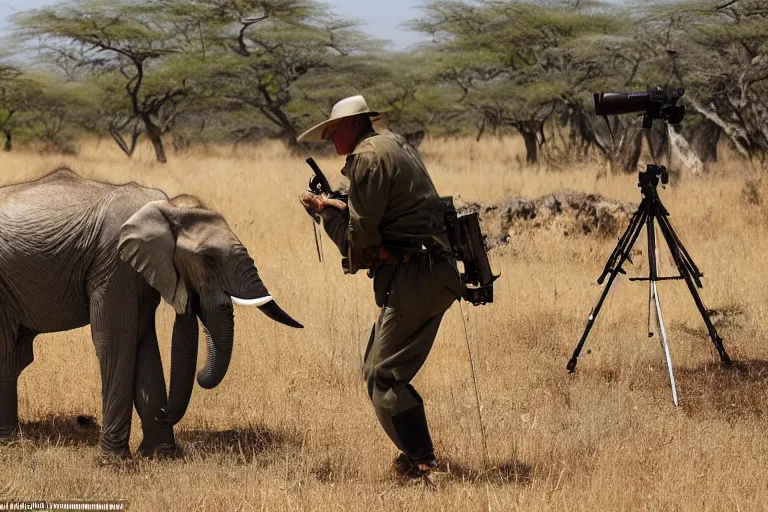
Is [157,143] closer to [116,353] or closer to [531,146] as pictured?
[531,146]

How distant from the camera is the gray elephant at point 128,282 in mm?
5328

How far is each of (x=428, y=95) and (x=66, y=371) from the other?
2698 cm

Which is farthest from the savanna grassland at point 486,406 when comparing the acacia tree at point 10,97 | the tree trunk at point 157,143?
the acacia tree at point 10,97

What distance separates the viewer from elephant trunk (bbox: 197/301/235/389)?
5344 mm

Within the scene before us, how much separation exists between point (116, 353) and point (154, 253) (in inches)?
24.0

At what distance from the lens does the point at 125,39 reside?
27.6 meters

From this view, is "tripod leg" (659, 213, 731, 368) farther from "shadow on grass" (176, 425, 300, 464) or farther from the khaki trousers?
"shadow on grass" (176, 425, 300, 464)

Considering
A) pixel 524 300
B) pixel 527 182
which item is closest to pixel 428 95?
pixel 527 182

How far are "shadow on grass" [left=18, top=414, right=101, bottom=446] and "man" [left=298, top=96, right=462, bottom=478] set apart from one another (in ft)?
6.59

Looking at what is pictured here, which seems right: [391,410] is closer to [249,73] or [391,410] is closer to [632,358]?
[632,358]

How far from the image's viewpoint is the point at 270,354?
732 cm

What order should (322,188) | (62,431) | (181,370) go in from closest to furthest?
1. (322,188)
2. (181,370)
3. (62,431)

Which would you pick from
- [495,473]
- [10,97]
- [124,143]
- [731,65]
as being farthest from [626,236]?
[10,97]

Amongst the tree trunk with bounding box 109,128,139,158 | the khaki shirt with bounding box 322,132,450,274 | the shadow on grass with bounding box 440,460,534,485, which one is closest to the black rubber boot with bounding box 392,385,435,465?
the shadow on grass with bounding box 440,460,534,485
